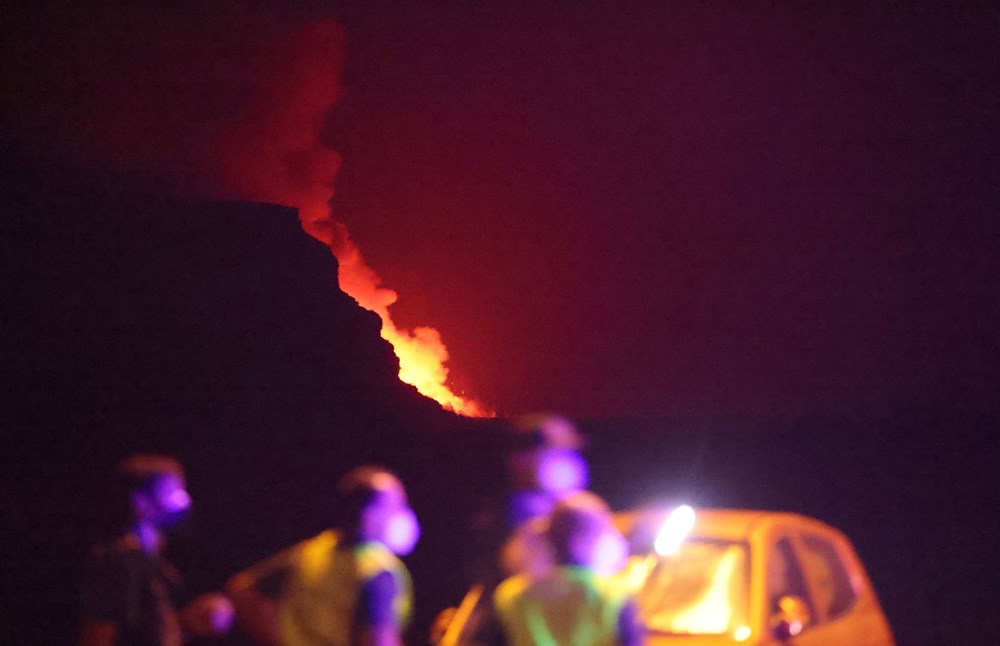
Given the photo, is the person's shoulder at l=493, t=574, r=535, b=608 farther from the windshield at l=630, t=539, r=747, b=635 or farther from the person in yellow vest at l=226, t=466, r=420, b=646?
the windshield at l=630, t=539, r=747, b=635

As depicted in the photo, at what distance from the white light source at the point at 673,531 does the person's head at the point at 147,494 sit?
2389 millimetres

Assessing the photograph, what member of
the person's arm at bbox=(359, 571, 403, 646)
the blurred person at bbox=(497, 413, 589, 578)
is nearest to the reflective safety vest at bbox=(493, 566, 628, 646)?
the person's arm at bbox=(359, 571, 403, 646)

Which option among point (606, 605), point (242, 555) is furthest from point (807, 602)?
point (242, 555)

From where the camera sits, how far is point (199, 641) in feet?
27.2

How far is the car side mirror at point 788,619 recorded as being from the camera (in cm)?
511

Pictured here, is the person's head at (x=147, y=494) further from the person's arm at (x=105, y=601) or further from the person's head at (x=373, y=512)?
the person's head at (x=373, y=512)

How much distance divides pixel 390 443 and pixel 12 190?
762cm

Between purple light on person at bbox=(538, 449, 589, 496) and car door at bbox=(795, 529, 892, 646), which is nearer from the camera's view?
purple light on person at bbox=(538, 449, 589, 496)

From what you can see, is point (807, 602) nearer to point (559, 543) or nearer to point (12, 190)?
point (559, 543)

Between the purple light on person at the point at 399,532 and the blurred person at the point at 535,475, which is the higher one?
the blurred person at the point at 535,475

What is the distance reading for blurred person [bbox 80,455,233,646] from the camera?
485 cm

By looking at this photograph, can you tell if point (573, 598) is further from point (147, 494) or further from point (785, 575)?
point (785, 575)

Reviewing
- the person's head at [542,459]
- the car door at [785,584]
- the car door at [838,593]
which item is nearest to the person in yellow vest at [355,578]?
the person's head at [542,459]

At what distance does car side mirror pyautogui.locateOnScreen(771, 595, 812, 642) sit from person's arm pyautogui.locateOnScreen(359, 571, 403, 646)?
6.24ft
